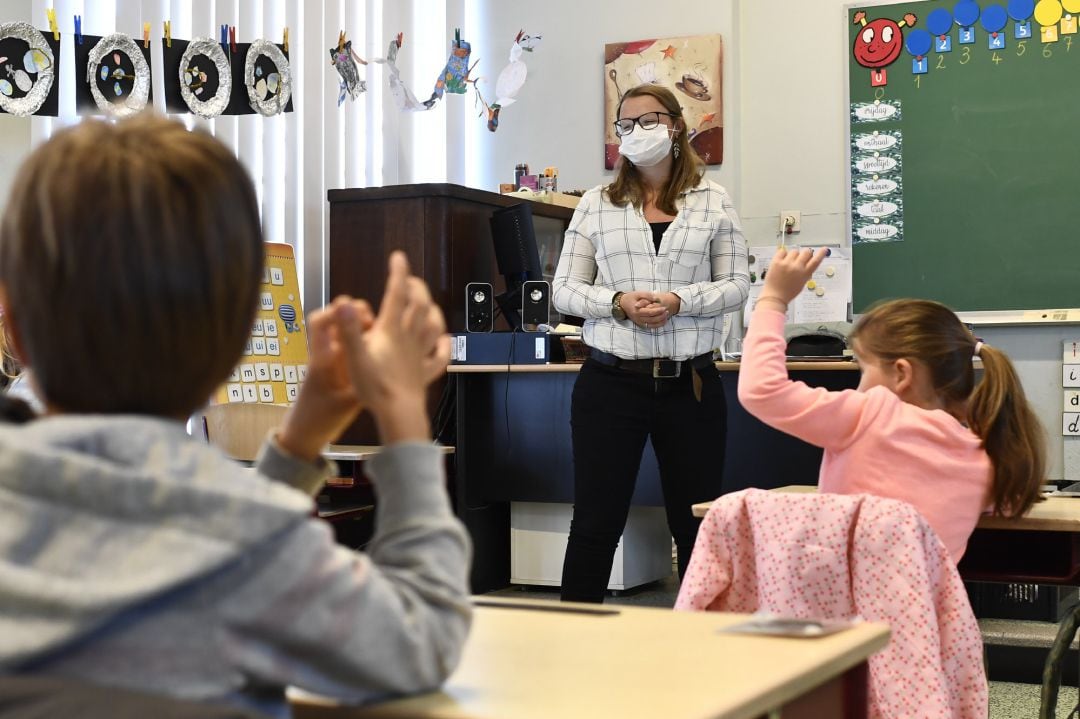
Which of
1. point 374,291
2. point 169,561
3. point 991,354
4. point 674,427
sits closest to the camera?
point 169,561

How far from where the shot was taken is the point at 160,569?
25.6 inches

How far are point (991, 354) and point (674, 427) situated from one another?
1003 millimetres

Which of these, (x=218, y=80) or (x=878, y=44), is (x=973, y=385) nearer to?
(x=218, y=80)

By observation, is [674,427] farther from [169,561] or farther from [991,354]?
[169,561]

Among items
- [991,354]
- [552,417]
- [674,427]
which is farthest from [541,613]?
[552,417]

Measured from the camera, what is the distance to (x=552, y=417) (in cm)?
455

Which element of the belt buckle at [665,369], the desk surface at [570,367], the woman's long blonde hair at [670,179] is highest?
the woman's long blonde hair at [670,179]

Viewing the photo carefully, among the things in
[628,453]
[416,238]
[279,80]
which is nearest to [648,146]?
[628,453]

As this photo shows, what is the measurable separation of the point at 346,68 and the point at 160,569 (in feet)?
15.3

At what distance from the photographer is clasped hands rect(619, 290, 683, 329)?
2967 millimetres

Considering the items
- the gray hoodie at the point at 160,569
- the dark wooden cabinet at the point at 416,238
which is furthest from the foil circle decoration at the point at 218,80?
the gray hoodie at the point at 160,569

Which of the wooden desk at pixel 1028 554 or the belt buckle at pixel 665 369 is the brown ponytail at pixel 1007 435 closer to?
the wooden desk at pixel 1028 554

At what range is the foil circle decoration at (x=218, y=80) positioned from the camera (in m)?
4.27

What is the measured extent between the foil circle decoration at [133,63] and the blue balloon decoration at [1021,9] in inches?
139
